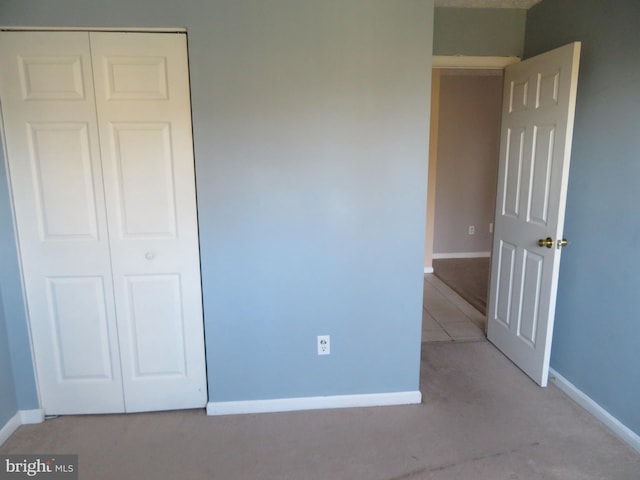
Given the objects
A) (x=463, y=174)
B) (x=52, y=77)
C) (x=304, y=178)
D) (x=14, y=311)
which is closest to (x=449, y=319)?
(x=304, y=178)

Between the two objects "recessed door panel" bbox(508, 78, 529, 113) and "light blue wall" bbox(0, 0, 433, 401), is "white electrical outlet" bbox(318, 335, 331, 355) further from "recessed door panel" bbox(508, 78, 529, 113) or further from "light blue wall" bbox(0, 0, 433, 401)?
"recessed door panel" bbox(508, 78, 529, 113)

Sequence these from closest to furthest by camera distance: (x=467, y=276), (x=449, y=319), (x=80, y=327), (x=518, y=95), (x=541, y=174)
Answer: (x=80, y=327) < (x=541, y=174) < (x=518, y=95) < (x=449, y=319) < (x=467, y=276)

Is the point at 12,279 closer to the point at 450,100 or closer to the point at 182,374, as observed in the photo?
the point at 182,374

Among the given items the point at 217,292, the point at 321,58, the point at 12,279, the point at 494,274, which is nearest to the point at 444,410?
the point at 494,274

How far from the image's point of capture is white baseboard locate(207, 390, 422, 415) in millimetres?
2283

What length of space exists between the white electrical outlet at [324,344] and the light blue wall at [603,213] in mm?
1453

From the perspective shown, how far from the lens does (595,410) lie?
2213 mm

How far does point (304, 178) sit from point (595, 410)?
6.56 feet

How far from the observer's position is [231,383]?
2271 mm

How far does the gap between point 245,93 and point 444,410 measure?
2002mm

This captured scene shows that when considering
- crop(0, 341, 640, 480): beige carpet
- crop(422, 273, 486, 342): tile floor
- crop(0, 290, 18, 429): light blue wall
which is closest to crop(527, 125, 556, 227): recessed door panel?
crop(0, 341, 640, 480): beige carpet

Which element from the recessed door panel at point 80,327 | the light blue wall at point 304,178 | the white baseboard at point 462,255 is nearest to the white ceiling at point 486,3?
the light blue wall at point 304,178

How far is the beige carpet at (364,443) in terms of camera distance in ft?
6.06

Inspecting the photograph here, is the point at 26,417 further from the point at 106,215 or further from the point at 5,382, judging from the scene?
the point at 106,215
